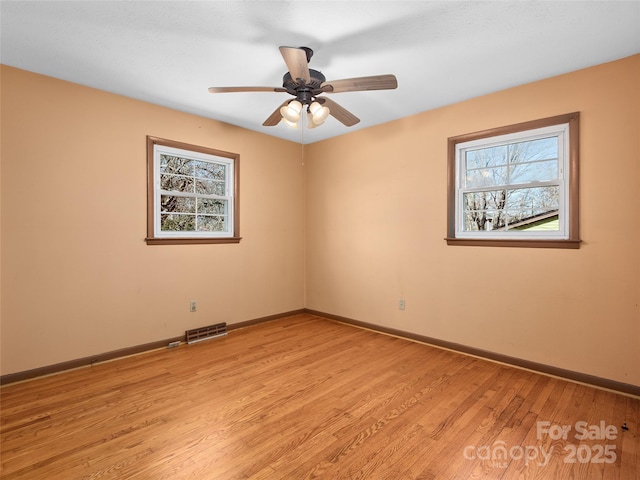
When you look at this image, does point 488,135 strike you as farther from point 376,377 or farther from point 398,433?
point 398,433

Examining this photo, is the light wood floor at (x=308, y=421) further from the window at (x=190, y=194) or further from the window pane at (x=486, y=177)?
the window pane at (x=486, y=177)

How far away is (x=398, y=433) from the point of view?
1964 millimetres

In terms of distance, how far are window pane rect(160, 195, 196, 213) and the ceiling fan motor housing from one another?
2.02m

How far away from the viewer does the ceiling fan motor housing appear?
2336 millimetres

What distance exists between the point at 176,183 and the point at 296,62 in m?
2.33

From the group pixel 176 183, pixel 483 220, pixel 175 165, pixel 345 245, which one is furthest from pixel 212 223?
pixel 483 220

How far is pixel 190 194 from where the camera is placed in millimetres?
3764

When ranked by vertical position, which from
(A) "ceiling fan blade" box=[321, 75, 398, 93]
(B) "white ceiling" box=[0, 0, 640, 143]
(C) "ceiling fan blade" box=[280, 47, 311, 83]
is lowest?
(A) "ceiling fan blade" box=[321, 75, 398, 93]

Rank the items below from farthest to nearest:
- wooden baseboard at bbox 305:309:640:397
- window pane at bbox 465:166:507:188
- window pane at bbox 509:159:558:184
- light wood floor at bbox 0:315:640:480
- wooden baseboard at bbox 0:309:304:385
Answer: window pane at bbox 465:166:507:188
window pane at bbox 509:159:558:184
wooden baseboard at bbox 0:309:304:385
wooden baseboard at bbox 305:309:640:397
light wood floor at bbox 0:315:640:480

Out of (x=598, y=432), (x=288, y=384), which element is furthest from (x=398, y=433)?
(x=598, y=432)

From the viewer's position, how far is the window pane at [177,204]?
3603mm

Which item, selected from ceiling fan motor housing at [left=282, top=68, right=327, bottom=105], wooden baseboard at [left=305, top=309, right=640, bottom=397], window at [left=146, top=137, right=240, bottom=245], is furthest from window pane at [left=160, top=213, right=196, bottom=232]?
wooden baseboard at [left=305, top=309, right=640, bottom=397]

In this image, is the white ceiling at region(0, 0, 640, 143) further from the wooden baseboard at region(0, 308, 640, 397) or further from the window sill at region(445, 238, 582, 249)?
the wooden baseboard at region(0, 308, 640, 397)

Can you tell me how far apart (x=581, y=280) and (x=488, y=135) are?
1.57 m
